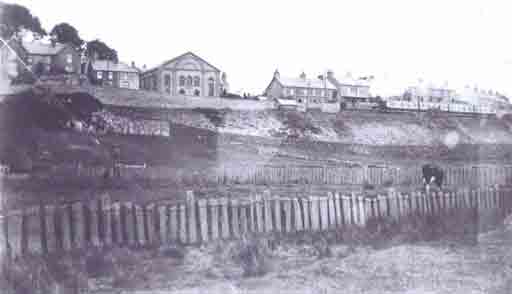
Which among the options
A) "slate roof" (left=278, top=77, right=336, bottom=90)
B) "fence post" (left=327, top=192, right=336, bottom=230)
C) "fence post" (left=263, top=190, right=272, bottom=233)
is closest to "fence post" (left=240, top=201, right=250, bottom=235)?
"fence post" (left=263, top=190, right=272, bottom=233)

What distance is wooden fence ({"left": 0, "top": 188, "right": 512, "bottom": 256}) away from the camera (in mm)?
5961

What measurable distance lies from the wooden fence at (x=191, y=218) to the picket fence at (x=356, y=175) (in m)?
6.70

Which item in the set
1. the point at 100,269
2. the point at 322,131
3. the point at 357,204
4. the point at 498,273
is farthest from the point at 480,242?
the point at 322,131

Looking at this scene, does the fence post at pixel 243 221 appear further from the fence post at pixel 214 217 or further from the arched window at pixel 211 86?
the arched window at pixel 211 86

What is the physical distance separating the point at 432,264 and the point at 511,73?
5.34 meters

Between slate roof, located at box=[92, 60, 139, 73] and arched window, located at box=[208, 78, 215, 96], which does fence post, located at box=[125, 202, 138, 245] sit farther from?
arched window, located at box=[208, 78, 215, 96]

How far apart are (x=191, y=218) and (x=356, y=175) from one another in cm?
1011

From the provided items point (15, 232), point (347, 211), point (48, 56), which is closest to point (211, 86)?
point (48, 56)

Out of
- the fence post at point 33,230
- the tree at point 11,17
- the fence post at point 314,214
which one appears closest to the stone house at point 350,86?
the fence post at point 314,214

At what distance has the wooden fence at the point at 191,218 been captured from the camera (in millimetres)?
5961

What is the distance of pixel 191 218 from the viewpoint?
6.89 meters

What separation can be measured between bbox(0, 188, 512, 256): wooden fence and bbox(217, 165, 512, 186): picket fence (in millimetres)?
6696

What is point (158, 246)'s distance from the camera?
21.8 feet

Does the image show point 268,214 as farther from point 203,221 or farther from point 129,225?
point 129,225
